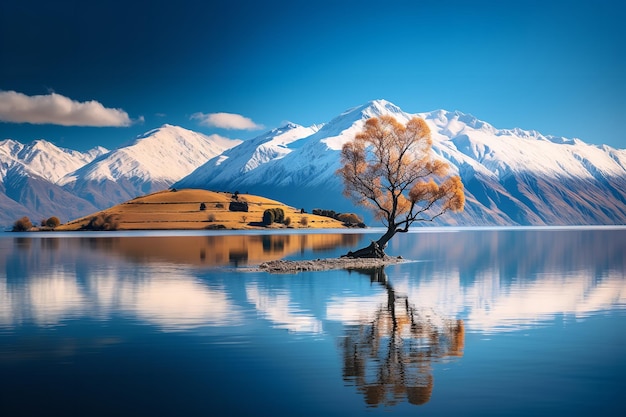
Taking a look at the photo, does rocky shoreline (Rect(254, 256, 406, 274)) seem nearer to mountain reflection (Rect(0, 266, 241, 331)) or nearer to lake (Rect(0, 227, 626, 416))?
mountain reflection (Rect(0, 266, 241, 331))

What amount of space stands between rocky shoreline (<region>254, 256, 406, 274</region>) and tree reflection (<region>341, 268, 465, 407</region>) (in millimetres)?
29184

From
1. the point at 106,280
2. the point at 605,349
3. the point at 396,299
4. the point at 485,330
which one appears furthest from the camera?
the point at 106,280

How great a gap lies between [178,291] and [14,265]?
132 feet

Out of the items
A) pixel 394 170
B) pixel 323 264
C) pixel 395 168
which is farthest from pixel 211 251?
pixel 323 264

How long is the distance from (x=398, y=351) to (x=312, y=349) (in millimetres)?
3561

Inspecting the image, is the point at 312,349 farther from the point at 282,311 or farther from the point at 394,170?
the point at 394,170

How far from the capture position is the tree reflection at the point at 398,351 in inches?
799

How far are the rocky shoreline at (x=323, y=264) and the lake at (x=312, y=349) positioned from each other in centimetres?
1451

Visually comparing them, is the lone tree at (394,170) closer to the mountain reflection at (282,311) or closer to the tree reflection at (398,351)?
the mountain reflection at (282,311)

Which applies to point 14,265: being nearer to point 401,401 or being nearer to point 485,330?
point 485,330

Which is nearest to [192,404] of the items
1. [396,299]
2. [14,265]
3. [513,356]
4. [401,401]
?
[401,401]

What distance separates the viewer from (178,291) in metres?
46.9

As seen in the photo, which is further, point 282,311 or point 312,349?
point 282,311

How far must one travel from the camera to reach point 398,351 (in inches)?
1018
